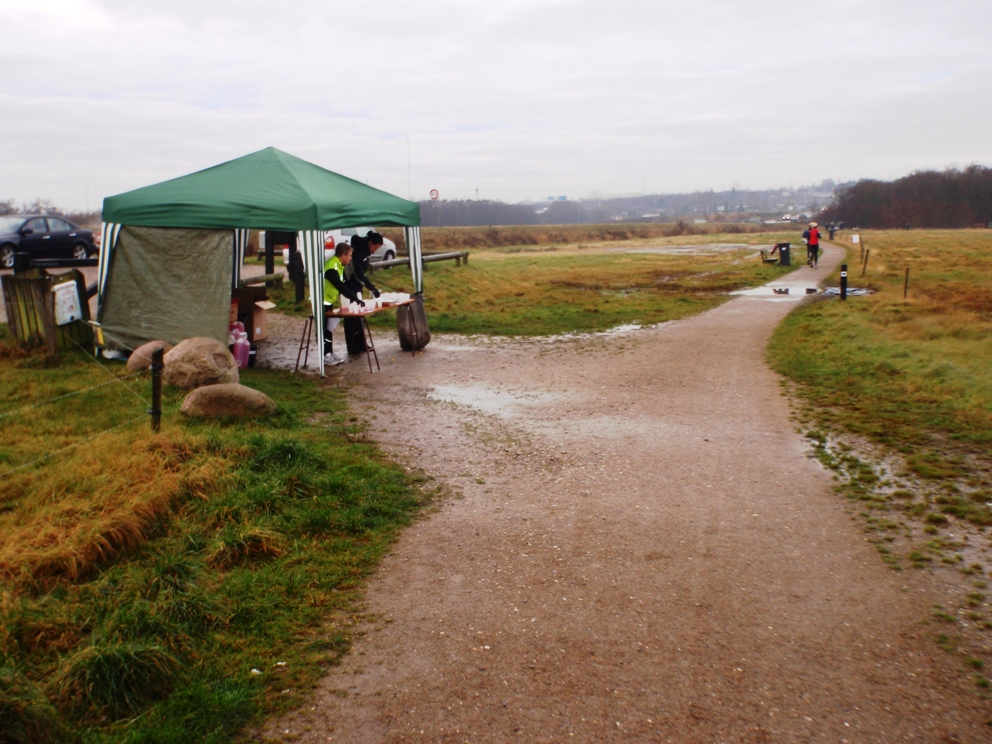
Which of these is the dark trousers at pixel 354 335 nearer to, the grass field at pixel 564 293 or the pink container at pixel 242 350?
the pink container at pixel 242 350

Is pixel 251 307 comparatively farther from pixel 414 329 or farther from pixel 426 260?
pixel 426 260

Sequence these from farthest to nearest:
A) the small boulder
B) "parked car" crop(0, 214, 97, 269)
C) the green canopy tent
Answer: "parked car" crop(0, 214, 97, 269) → the green canopy tent → the small boulder

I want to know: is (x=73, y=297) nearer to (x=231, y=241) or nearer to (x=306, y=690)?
(x=231, y=241)

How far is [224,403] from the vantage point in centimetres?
846

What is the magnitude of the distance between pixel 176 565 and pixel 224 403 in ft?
12.4

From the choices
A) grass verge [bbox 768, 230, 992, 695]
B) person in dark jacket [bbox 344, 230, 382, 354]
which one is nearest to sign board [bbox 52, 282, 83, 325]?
person in dark jacket [bbox 344, 230, 382, 354]

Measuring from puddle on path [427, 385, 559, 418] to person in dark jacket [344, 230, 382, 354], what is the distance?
8.21 ft

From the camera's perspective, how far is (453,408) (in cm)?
975

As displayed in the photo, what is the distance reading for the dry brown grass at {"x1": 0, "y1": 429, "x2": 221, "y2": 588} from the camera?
4918 mm

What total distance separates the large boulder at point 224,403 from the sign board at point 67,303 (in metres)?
4.62

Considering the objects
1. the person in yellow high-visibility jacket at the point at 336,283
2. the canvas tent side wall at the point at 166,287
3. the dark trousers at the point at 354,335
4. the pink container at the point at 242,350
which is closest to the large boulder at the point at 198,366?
the canvas tent side wall at the point at 166,287

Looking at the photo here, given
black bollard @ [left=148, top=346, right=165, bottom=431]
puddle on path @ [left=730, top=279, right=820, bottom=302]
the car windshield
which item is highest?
the car windshield

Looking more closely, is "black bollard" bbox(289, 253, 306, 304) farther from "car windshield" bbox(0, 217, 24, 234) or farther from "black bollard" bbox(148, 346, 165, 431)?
"black bollard" bbox(148, 346, 165, 431)

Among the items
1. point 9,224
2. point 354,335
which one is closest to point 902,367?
point 354,335
